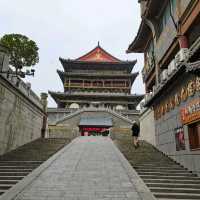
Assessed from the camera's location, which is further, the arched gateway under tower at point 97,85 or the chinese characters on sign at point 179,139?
the arched gateway under tower at point 97,85

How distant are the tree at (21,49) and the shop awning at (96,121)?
14.0 metres

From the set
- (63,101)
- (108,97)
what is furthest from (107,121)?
(63,101)

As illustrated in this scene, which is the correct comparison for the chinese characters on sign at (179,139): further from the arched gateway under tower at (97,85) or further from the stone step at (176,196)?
the arched gateway under tower at (97,85)

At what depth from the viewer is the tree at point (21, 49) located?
19.8 meters

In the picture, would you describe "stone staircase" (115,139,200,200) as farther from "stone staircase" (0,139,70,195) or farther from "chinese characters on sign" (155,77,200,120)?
"stone staircase" (0,139,70,195)

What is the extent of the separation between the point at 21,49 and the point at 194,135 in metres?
16.9

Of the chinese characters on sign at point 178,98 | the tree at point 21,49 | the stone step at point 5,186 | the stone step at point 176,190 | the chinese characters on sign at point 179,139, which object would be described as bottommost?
the stone step at point 176,190

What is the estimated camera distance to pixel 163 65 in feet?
46.9

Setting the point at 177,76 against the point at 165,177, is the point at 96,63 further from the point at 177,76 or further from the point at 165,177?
the point at 165,177

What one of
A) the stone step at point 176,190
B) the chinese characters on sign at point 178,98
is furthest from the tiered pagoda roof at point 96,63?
the stone step at point 176,190

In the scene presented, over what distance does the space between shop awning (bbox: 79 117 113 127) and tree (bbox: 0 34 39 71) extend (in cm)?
1399

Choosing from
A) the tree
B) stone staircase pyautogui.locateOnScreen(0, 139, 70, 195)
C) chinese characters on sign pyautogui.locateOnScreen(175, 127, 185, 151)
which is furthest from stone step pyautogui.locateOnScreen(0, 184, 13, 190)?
the tree

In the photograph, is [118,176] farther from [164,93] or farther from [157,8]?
[157,8]

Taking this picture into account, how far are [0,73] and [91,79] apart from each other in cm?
3397
